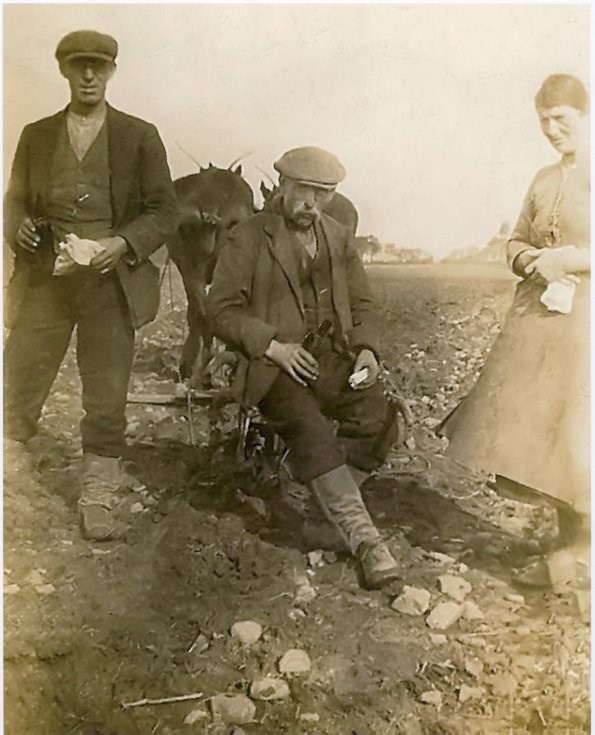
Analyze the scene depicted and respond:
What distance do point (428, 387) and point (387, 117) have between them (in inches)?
20.2

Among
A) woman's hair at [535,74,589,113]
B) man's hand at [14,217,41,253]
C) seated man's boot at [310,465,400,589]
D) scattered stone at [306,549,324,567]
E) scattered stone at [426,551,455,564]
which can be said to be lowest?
scattered stone at [426,551,455,564]

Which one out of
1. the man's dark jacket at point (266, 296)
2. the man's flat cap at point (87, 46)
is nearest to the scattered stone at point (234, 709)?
the man's dark jacket at point (266, 296)

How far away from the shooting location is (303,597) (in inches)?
70.3

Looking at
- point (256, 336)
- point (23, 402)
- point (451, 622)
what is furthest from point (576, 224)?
point (23, 402)

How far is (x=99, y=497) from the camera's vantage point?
1824 mm

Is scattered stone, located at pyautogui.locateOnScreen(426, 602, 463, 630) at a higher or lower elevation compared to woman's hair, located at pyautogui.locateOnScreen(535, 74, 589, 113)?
lower

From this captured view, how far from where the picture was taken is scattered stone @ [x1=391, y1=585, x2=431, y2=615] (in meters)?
1.78

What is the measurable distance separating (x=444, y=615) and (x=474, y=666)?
10 centimetres

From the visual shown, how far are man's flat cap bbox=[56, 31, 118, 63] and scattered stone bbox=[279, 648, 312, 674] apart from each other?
1.13m

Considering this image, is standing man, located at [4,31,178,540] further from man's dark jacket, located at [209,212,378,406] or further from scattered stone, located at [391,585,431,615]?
scattered stone, located at [391,585,431,615]

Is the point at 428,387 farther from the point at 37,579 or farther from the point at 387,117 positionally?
the point at 37,579

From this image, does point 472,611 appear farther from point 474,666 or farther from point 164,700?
point 164,700

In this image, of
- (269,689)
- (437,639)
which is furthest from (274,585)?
(437,639)

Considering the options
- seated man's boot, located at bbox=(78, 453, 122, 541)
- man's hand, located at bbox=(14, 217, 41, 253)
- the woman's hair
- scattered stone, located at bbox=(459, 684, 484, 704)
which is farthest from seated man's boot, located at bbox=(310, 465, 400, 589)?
the woman's hair
